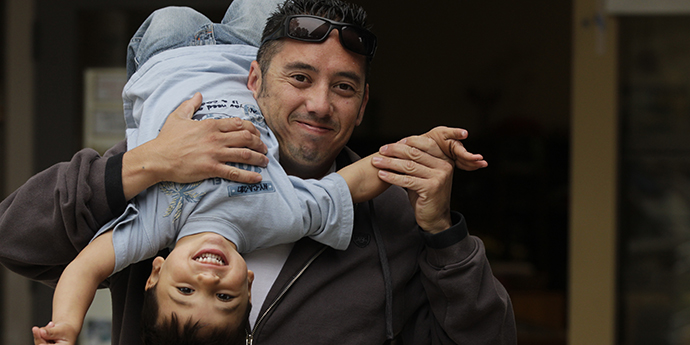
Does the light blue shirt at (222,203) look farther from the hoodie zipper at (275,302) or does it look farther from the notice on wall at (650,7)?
the notice on wall at (650,7)

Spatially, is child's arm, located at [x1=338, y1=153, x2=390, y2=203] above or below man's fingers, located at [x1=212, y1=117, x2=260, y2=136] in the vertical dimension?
below

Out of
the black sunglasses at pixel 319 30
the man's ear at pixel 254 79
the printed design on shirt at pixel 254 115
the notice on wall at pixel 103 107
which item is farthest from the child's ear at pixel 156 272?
the notice on wall at pixel 103 107

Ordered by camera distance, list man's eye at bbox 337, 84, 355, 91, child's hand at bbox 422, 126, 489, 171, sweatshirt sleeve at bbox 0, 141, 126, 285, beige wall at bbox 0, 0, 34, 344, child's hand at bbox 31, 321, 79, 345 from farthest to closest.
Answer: beige wall at bbox 0, 0, 34, 344
man's eye at bbox 337, 84, 355, 91
child's hand at bbox 422, 126, 489, 171
sweatshirt sleeve at bbox 0, 141, 126, 285
child's hand at bbox 31, 321, 79, 345

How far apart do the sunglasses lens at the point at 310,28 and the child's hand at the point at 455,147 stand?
1.16 ft

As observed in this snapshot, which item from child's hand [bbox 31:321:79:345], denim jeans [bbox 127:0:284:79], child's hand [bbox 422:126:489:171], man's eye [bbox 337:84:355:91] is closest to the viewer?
child's hand [bbox 31:321:79:345]

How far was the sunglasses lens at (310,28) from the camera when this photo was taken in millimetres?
1496

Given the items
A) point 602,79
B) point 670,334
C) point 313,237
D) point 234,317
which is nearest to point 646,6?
point 602,79

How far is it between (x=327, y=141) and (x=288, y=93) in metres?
0.15

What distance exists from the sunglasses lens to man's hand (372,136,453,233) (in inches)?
12.4

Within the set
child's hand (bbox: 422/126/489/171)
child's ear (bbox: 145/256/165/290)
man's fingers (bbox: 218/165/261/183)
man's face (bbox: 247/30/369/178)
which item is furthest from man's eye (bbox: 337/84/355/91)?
child's ear (bbox: 145/256/165/290)

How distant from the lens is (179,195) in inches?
53.1

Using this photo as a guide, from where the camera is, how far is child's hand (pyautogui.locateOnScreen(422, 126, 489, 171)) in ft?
4.68

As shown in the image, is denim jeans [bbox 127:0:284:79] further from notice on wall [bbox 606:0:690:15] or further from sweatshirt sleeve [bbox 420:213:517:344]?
notice on wall [bbox 606:0:690:15]

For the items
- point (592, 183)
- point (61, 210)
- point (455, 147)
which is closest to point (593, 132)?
point (592, 183)
